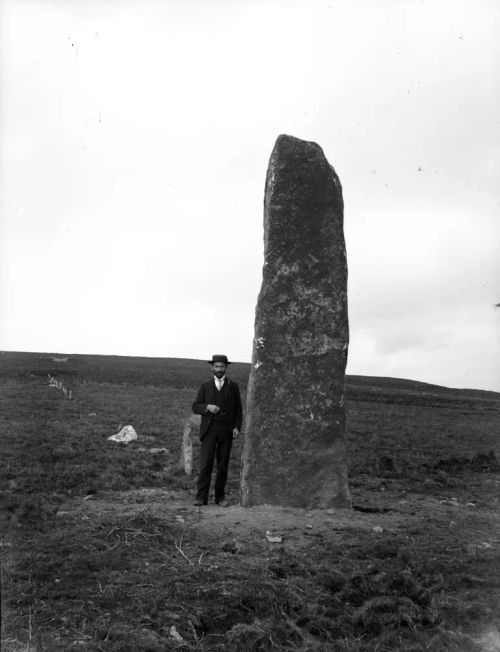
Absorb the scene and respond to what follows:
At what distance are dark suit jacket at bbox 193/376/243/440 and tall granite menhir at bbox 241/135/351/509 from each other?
733 millimetres

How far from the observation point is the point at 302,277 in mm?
10219

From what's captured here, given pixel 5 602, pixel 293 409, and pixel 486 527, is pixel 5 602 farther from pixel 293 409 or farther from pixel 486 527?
pixel 486 527

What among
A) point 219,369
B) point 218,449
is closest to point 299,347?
point 219,369

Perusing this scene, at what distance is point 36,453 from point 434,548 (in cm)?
931

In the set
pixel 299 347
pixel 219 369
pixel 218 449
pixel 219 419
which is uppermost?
pixel 299 347

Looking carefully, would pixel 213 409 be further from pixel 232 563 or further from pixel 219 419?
pixel 232 563

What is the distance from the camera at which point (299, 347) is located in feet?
33.3

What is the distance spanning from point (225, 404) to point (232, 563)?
3.66 meters

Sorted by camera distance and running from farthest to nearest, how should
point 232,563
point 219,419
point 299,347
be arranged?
point 219,419 → point 299,347 → point 232,563

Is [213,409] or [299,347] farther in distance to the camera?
[213,409]

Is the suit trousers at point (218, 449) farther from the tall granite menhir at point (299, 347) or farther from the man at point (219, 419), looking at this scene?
the tall granite menhir at point (299, 347)

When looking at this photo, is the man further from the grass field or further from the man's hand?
the grass field

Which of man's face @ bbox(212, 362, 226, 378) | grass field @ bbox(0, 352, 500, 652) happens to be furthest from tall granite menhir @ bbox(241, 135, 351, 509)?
man's face @ bbox(212, 362, 226, 378)

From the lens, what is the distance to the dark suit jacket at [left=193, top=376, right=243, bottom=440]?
1079 cm
